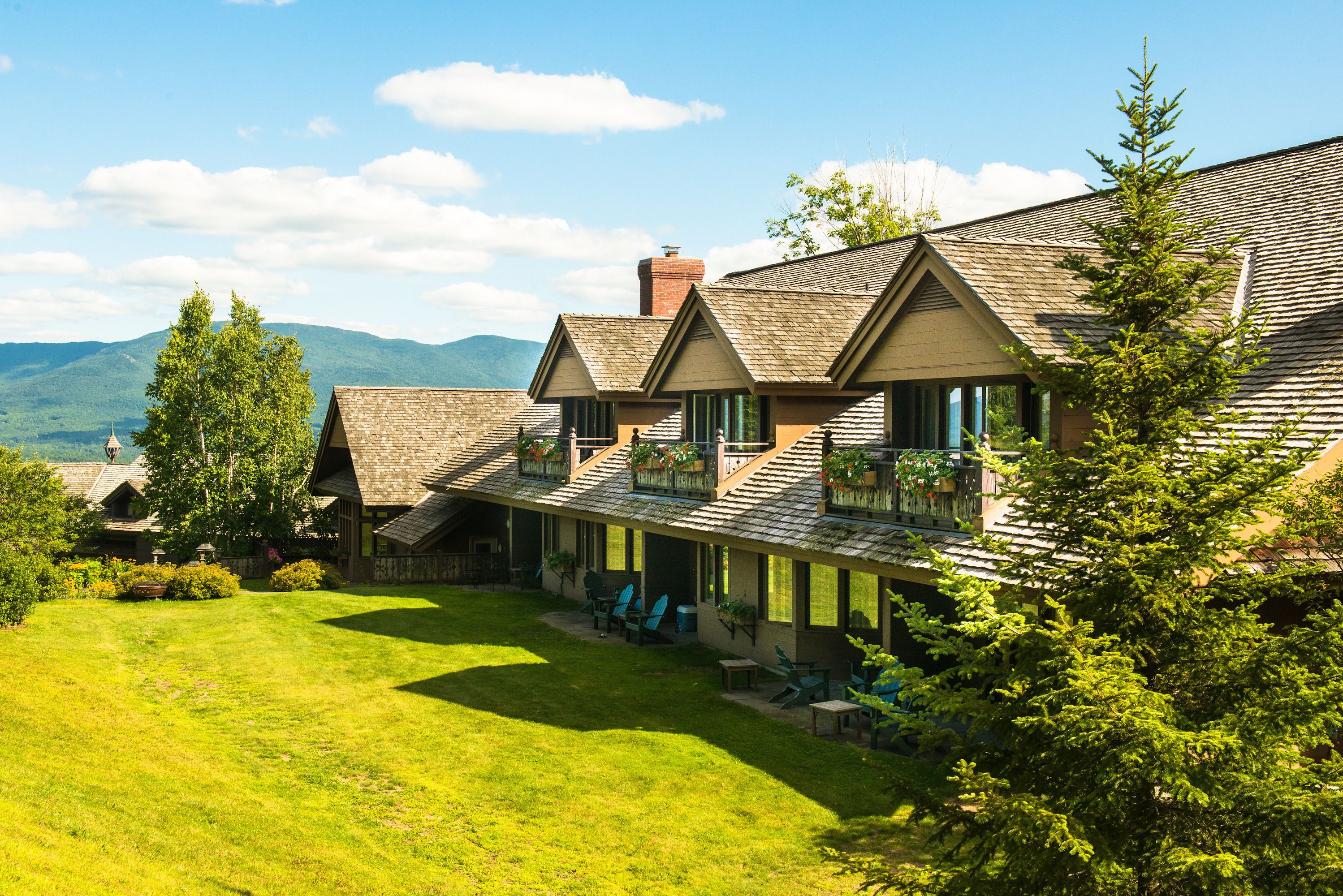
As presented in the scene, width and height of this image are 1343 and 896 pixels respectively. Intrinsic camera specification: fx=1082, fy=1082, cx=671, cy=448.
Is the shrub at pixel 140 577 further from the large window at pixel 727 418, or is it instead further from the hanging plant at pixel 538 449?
the large window at pixel 727 418

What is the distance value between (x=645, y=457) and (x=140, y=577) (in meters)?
16.5

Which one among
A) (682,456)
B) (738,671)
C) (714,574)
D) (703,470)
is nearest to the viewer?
(738,671)

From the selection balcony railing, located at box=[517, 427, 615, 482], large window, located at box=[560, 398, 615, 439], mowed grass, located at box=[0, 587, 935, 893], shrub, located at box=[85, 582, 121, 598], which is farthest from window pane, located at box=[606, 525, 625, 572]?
shrub, located at box=[85, 582, 121, 598]

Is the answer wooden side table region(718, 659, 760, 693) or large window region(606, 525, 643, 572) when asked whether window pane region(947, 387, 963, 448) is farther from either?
large window region(606, 525, 643, 572)

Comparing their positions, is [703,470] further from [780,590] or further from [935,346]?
[935,346]

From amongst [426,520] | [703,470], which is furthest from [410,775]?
[426,520]

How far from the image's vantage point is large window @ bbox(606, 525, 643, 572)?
28078 millimetres

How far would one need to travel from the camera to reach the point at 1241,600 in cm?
971

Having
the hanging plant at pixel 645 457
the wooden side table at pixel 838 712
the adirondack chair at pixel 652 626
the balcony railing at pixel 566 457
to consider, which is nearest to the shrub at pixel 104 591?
the balcony railing at pixel 566 457

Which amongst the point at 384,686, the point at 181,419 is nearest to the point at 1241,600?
the point at 384,686

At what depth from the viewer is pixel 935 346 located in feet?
56.0

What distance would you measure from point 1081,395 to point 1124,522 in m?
1.20

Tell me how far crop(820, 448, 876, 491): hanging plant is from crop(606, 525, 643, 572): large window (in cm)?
1026

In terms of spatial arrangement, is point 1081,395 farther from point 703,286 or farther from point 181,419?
point 181,419
